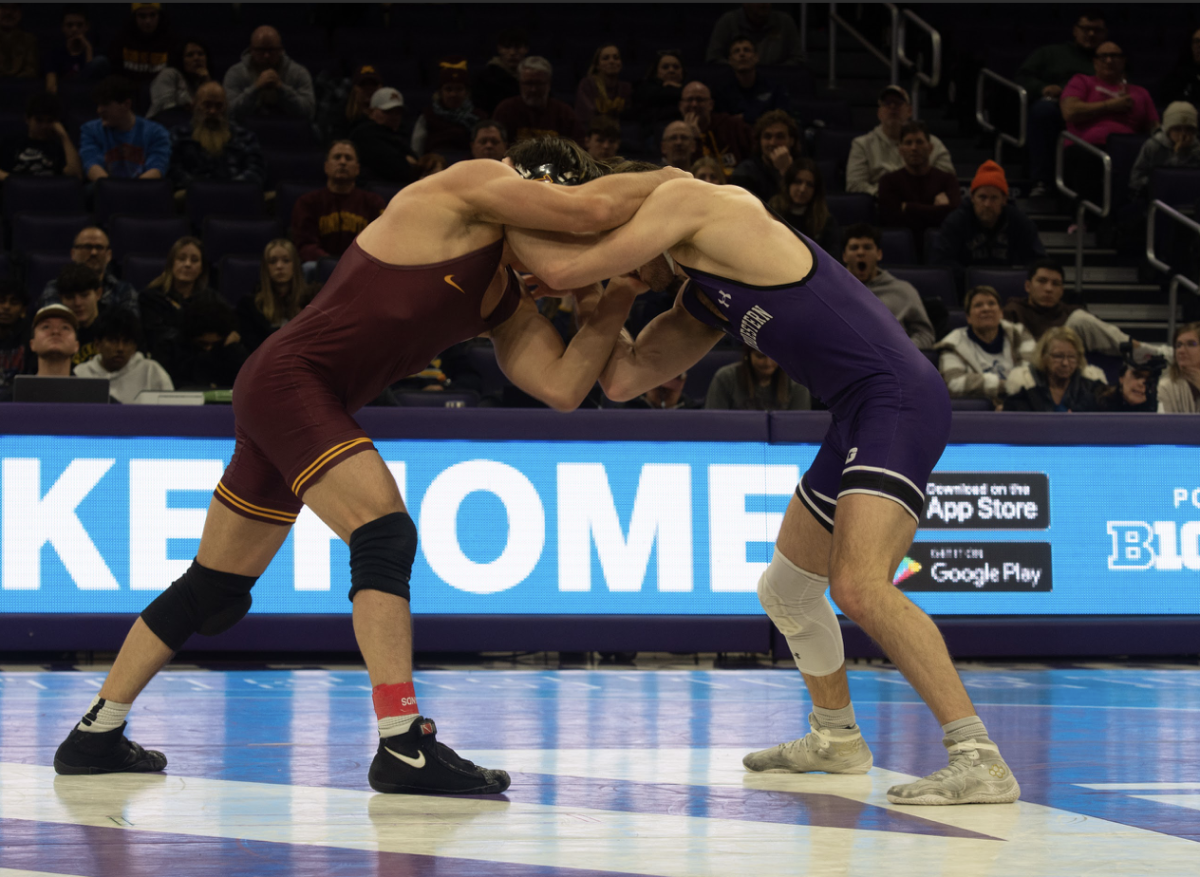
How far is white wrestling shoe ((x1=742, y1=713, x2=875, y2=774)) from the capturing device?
12.8 ft

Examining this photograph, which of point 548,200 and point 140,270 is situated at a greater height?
point 140,270

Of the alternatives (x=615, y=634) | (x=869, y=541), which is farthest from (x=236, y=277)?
(x=869, y=541)

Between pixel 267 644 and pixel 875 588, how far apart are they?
3606 mm

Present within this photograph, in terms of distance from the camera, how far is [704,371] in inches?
338

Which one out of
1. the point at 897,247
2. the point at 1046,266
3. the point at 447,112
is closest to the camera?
the point at 1046,266

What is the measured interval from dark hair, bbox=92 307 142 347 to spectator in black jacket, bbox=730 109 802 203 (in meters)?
4.58

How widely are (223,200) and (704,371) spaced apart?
3904 mm

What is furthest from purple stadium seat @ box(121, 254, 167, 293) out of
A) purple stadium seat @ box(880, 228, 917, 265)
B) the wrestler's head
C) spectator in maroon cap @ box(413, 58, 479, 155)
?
the wrestler's head

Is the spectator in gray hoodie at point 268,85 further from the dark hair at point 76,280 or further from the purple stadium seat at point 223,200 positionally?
the dark hair at point 76,280

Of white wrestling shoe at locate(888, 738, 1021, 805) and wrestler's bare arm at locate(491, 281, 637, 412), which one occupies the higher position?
wrestler's bare arm at locate(491, 281, 637, 412)

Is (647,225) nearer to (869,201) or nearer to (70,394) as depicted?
(70,394)

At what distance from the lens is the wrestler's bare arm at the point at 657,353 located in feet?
13.0

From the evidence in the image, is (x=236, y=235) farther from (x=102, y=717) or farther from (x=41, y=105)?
(x=102, y=717)

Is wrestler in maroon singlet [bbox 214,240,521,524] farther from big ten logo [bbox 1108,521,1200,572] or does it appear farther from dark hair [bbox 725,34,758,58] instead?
dark hair [bbox 725,34,758,58]
